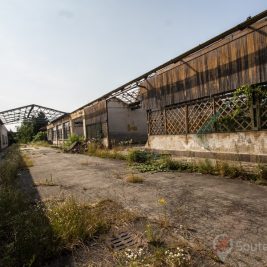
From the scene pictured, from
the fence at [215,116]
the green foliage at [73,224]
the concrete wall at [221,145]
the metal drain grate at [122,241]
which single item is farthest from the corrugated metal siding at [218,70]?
the green foliage at [73,224]

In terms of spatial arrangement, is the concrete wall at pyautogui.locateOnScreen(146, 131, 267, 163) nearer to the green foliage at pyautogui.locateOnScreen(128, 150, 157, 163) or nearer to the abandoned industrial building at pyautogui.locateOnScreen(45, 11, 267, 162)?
the abandoned industrial building at pyautogui.locateOnScreen(45, 11, 267, 162)

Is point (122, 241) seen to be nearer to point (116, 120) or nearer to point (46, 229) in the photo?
point (46, 229)

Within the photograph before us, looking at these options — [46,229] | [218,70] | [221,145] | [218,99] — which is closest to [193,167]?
[221,145]

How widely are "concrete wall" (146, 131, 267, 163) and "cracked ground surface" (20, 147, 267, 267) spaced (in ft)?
3.34

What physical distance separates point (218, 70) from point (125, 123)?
47.6ft

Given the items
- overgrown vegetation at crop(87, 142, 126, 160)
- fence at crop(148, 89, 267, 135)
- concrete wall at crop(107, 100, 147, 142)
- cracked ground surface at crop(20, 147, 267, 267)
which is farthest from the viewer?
concrete wall at crop(107, 100, 147, 142)

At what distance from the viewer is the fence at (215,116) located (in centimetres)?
712

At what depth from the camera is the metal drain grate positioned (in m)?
3.19

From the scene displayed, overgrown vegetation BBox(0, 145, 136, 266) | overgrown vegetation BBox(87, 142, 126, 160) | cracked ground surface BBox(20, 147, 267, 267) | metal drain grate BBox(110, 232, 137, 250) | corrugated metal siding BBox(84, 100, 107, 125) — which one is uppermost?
corrugated metal siding BBox(84, 100, 107, 125)

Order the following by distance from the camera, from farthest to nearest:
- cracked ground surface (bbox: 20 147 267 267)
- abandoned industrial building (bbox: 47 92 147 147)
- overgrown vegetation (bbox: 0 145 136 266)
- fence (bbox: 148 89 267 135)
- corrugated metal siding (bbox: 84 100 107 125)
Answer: abandoned industrial building (bbox: 47 92 147 147) → corrugated metal siding (bbox: 84 100 107 125) → fence (bbox: 148 89 267 135) → cracked ground surface (bbox: 20 147 267 267) → overgrown vegetation (bbox: 0 145 136 266)

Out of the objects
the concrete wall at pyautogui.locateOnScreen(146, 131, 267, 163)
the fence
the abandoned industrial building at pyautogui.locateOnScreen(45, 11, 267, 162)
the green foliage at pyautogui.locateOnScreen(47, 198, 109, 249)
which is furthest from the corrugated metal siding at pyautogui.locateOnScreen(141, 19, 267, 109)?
the green foliage at pyautogui.locateOnScreen(47, 198, 109, 249)

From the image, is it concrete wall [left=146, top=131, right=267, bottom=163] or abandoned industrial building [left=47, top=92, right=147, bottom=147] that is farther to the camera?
abandoned industrial building [left=47, top=92, right=147, bottom=147]

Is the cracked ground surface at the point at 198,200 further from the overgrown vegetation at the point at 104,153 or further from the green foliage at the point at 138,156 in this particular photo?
the overgrown vegetation at the point at 104,153

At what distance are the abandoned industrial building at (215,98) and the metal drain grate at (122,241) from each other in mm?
4881
